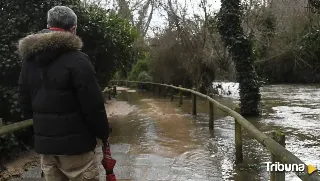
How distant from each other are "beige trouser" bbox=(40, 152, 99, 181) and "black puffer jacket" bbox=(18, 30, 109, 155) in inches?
4.1

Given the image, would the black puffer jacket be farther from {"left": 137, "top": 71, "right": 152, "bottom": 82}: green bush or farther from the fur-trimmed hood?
{"left": 137, "top": 71, "right": 152, "bottom": 82}: green bush

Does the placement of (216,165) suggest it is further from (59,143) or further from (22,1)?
(22,1)

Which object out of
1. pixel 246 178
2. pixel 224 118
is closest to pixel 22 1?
pixel 246 178

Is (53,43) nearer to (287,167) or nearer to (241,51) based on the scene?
(287,167)

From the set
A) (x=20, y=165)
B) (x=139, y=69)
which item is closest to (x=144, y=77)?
(x=139, y=69)

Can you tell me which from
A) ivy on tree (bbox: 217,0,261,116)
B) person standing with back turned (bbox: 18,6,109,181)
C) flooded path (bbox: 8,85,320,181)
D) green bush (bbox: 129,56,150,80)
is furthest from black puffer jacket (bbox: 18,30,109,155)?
green bush (bbox: 129,56,150,80)

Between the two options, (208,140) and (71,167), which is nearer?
(71,167)

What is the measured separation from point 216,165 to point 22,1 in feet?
16.6

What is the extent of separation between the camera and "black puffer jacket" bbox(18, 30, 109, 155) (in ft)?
9.68

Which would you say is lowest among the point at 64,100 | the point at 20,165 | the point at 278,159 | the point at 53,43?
the point at 20,165

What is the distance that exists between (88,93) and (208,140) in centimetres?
583

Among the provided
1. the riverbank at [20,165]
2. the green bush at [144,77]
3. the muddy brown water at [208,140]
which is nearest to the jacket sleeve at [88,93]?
the muddy brown water at [208,140]

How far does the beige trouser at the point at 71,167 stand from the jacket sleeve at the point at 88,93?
0.28m

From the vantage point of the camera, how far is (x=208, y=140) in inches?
334
